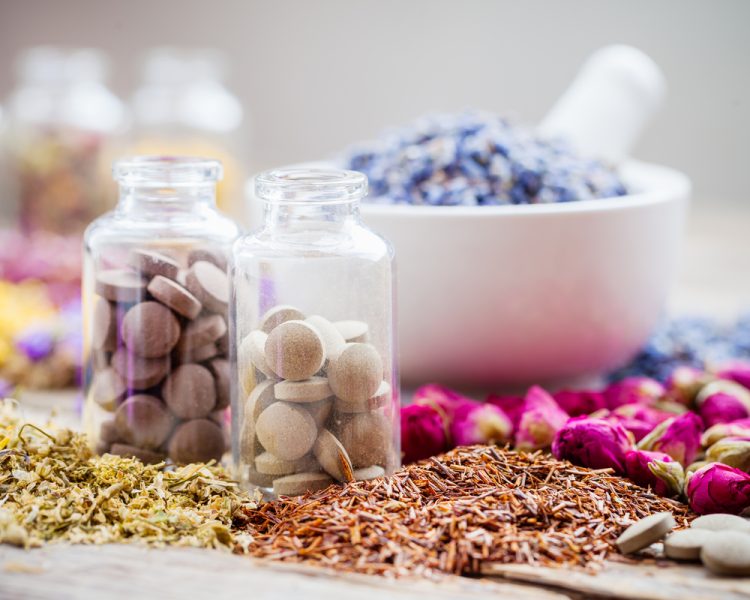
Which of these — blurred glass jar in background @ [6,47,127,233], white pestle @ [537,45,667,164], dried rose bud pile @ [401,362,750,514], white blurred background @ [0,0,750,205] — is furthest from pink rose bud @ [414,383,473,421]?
white blurred background @ [0,0,750,205]

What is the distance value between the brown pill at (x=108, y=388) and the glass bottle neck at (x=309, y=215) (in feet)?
0.76

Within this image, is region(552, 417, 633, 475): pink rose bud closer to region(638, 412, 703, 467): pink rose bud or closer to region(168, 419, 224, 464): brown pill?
region(638, 412, 703, 467): pink rose bud

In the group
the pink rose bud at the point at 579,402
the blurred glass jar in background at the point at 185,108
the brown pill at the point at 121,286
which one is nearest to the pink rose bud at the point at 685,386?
the pink rose bud at the point at 579,402

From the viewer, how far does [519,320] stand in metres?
1.25

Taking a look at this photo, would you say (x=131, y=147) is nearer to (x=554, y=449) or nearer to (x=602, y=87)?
(x=602, y=87)

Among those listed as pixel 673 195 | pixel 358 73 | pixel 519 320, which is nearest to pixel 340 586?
pixel 519 320

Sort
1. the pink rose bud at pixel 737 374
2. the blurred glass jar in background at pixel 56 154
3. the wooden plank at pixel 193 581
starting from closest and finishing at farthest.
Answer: the wooden plank at pixel 193 581, the pink rose bud at pixel 737 374, the blurred glass jar in background at pixel 56 154

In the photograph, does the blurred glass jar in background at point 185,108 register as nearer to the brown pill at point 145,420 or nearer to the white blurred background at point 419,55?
the white blurred background at point 419,55

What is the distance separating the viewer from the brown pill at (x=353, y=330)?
955 mm

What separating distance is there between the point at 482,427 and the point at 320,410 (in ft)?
0.76

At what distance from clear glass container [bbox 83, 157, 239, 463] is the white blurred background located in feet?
5.20

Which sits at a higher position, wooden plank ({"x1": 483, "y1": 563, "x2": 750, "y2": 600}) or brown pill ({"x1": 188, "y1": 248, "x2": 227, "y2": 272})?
brown pill ({"x1": 188, "y1": 248, "x2": 227, "y2": 272})

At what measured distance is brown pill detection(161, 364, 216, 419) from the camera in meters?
1.04

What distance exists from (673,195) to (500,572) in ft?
2.26
